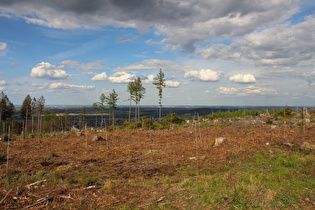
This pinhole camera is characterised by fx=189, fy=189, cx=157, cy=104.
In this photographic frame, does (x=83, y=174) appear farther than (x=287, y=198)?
Yes

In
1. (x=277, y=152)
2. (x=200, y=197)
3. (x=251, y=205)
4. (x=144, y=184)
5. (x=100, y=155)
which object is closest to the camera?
(x=251, y=205)

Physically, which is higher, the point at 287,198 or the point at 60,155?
the point at 287,198

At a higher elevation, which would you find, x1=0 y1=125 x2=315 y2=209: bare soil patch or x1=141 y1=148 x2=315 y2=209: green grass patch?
x1=141 y1=148 x2=315 y2=209: green grass patch

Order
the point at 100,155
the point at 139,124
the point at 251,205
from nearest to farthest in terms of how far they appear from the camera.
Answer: the point at 251,205, the point at 100,155, the point at 139,124

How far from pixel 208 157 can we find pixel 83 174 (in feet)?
21.5

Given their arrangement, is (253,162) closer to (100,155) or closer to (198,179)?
(198,179)

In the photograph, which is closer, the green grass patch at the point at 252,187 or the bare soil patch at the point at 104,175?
the green grass patch at the point at 252,187

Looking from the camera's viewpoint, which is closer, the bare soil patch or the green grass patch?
the green grass patch

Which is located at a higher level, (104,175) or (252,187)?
(252,187)

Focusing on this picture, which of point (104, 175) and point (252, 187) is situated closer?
point (252, 187)

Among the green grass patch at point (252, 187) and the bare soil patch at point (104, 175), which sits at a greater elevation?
the green grass patch at point (252, 187)

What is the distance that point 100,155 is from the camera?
12.8 metres

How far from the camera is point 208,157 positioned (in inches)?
418

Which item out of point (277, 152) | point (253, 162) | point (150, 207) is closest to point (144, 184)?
point (150, 207)
